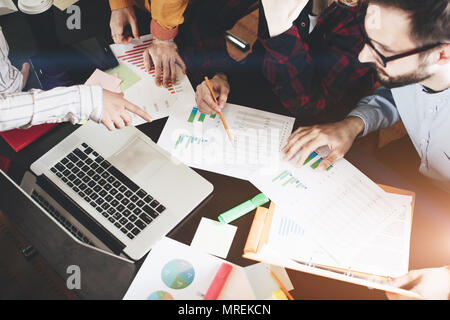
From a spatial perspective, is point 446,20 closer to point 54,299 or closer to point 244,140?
point 244,140

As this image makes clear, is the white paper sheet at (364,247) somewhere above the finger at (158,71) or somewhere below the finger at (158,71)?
below

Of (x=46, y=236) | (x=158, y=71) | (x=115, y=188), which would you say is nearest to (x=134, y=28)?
(x=158, y=71)

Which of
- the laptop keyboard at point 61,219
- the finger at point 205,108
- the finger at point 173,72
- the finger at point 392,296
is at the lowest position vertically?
the finger at point 392,296

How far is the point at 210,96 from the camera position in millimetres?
1117

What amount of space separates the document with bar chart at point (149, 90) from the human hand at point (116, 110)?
0.05 m

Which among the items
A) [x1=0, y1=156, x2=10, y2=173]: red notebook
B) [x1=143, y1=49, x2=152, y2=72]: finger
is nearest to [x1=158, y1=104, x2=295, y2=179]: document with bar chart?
[x1=143, y1=49, x2=152, y2=72]: finger

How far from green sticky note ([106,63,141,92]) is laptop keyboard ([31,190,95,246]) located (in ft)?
1.42

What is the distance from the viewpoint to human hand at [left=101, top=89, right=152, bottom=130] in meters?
1.05

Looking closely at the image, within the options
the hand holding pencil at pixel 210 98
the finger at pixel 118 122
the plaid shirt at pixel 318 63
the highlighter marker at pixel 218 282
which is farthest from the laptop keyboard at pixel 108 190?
the plaid shirt at pixel 318 63

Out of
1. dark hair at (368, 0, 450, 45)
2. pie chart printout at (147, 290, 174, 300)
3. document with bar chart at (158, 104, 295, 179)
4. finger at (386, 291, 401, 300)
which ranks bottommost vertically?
pie chart printout at (147, 290, 174, 300)

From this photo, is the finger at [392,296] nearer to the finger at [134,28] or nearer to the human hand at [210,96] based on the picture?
the human hand at [210,96]

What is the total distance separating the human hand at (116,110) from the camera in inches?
Result: 41.3

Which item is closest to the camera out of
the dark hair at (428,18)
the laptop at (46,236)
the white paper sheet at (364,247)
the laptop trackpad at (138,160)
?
the laptop at (46,236)

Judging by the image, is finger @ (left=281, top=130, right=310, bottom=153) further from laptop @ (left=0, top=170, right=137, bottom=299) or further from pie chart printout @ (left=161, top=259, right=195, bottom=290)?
laptop @ (left=0, top=170, right=137, bottom=299)
